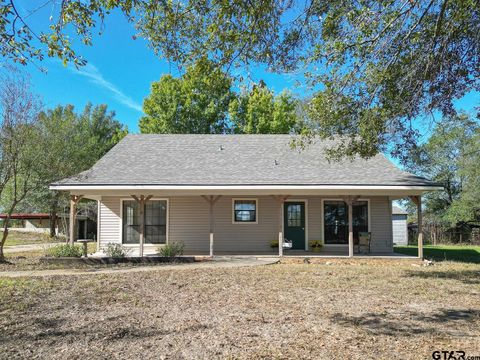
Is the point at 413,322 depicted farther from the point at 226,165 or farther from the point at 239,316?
the point at 226,165

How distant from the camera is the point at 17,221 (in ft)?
129

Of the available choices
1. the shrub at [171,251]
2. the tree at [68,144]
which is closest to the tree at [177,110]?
the tree at [68,144]

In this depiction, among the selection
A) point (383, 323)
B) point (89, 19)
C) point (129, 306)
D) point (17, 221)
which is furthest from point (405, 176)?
point (17, 221)

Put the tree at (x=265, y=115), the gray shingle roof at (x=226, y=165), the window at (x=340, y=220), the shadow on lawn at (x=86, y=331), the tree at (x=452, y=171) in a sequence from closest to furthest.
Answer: the shadow on lawn at (x=86, y=331)
the gray shingle roof at (x=226, y=165)
the window at (x=340, y=220)
the tree at (x=452, y=171)
the tree at (x=265, y=115)

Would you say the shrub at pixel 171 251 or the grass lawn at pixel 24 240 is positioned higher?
the shrub at pixel 171 251

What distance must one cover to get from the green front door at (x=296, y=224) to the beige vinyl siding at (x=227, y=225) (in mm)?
264

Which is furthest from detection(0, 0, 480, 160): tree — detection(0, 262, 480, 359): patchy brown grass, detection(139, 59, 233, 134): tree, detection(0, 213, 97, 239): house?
detection(139, 59, 233, 134): tree

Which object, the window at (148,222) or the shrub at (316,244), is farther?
the window at (148,222)

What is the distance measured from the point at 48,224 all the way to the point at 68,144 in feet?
39.9

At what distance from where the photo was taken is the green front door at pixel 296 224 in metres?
15.9

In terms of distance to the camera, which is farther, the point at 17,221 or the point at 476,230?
the point at 17,221

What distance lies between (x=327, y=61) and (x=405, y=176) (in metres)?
8.50

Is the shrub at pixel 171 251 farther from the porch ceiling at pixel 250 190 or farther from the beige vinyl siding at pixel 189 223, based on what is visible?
the beige vinyl siding at pixel 189 223

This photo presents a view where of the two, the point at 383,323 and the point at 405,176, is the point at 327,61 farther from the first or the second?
the point at 405,176
